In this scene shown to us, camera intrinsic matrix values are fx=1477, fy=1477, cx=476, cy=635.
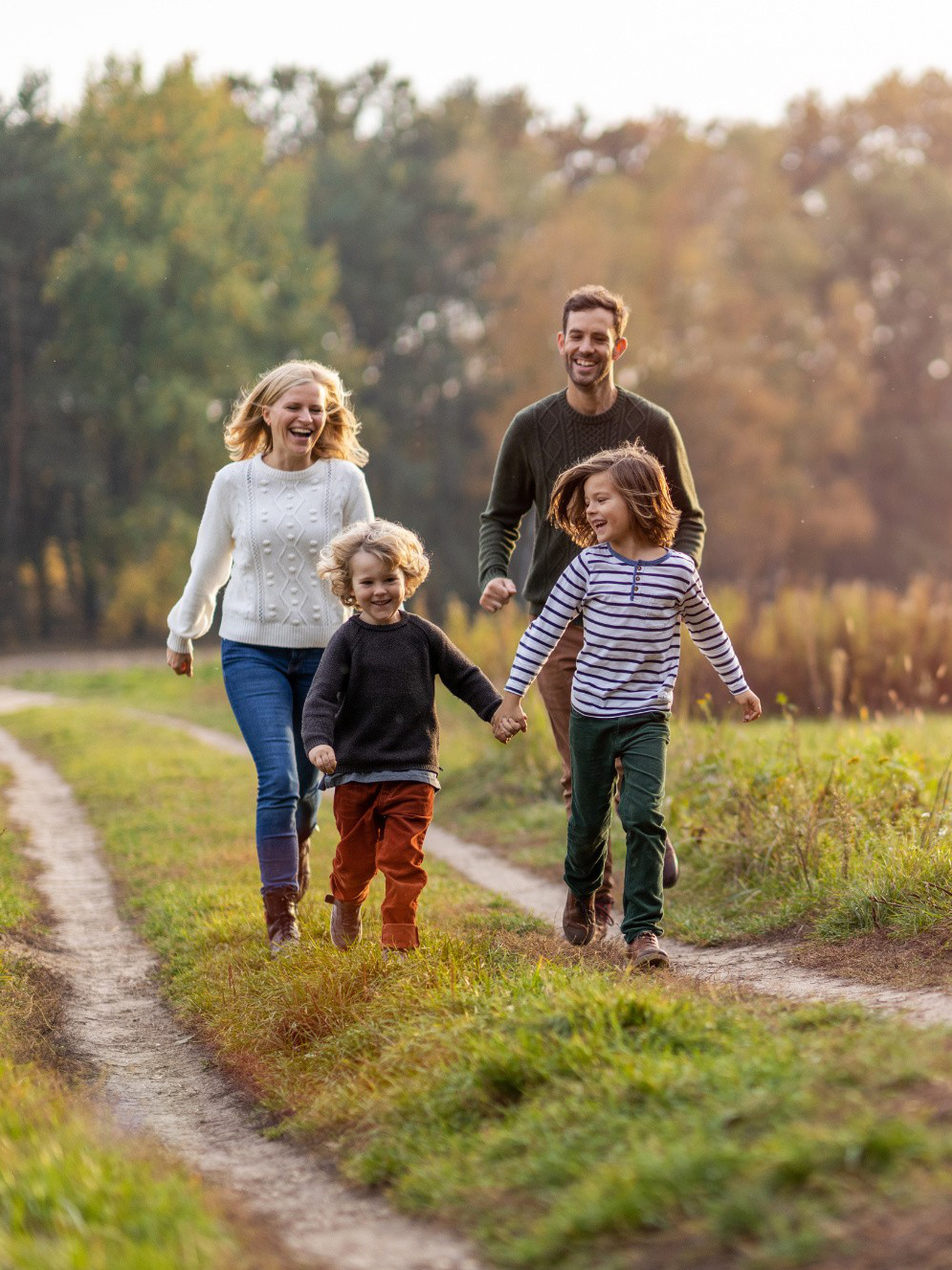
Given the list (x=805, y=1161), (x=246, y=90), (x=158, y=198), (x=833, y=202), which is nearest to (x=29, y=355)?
(x=158, y=198)

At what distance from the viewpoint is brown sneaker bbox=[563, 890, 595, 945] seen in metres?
5.61

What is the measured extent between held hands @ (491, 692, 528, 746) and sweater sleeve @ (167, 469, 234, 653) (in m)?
1.40

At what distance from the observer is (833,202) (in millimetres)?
44281

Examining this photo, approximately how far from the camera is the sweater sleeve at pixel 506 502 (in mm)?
6023

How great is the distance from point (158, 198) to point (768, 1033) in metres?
34.6

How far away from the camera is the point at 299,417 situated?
576 centimetres

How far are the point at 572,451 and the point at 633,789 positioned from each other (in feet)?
4.94

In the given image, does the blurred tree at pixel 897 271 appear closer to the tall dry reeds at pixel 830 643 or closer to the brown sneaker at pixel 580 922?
the tall dry reeds at pixel 830 643

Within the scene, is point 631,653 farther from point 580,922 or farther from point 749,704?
point 580,922

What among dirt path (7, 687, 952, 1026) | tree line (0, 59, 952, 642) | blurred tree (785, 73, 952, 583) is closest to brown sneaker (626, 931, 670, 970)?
dirt path (7, 687, 952, 1026)

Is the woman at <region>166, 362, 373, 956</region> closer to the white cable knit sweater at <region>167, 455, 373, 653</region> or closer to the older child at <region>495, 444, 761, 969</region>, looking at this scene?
the white cable knit sweater at <region>167, 455, 373, 653</region>

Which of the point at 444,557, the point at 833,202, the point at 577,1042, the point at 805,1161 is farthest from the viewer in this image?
the point at 833,202

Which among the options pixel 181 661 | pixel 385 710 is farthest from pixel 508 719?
pixel 181 661

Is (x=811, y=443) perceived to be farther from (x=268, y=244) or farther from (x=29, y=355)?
(x=29, y=355)
